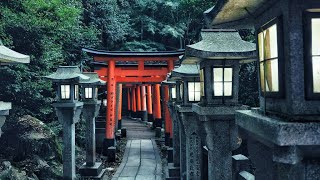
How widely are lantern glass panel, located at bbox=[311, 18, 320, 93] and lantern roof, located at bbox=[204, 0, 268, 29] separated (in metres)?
0.61

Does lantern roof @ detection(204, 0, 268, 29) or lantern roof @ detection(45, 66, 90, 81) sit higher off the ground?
lantern roof @ detection(204, 0, 268, 29)

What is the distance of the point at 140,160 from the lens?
1856 centimetres

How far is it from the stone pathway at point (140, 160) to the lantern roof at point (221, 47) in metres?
9.51

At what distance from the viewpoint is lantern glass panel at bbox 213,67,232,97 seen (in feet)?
23.2

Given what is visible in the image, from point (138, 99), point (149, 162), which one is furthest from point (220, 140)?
point (138, 99)

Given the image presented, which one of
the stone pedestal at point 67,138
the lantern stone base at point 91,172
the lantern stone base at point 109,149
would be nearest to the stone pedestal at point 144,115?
the lantern stone base at point 109,149

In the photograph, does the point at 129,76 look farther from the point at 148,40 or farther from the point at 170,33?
the point at 148,40

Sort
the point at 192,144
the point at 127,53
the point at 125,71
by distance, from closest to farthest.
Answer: the point at 192,144 → the point at 127,53 → the point at 125,71

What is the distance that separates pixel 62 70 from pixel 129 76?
325 inches

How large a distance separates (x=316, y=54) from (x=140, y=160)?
643 inches

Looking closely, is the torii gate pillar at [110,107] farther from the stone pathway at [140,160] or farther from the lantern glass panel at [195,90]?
the lantern glass panel at [195,90]

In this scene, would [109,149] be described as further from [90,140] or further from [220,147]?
[220,147]

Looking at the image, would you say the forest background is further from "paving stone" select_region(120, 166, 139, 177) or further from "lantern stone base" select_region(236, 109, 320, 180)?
"lantern stone base" select_region(236, 109, 320, 180)

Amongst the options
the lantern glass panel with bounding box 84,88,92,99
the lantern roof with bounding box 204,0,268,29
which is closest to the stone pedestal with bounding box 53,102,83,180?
the lantern glass panel with bounding box 84,88,92,99
